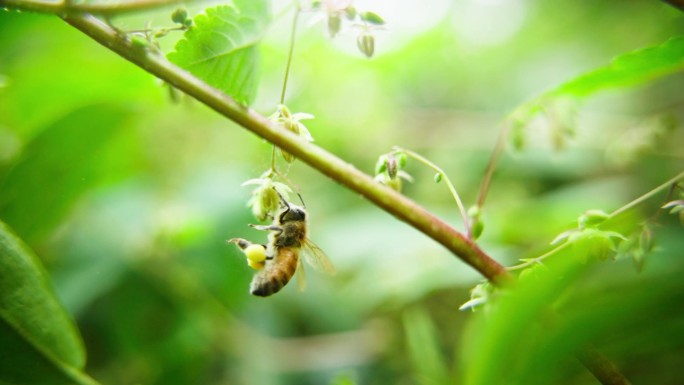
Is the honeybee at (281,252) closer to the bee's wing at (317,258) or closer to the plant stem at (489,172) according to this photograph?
the bee's wing at (317,258)

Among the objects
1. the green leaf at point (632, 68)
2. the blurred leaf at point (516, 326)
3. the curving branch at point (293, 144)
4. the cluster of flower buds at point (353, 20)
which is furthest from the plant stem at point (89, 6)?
the green leaf at point (632, 68)

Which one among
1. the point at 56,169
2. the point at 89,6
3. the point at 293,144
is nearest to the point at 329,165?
the point at 293,144

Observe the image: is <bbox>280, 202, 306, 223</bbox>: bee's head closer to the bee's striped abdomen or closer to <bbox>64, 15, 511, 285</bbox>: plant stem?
the bee's striped abdomen

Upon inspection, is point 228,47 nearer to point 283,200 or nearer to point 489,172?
point 283,200

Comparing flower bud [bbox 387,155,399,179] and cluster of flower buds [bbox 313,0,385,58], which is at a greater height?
cluster of flower buds [bbox 313,0,385,58]

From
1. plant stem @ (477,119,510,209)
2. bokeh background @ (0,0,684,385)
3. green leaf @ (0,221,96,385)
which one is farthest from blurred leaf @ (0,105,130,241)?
plant stem @ (477,119,510,209)

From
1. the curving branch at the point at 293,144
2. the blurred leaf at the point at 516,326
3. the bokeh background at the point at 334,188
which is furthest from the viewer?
the bokeh background at the point at 334,188

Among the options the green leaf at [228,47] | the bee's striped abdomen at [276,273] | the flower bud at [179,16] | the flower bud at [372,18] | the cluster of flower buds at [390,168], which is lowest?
the bee's striped abdomen at [276,273]
